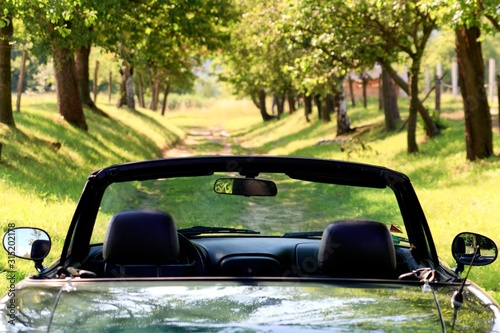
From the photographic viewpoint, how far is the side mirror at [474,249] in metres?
4.17

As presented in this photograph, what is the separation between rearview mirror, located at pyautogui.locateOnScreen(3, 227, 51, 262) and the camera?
4.17 meters

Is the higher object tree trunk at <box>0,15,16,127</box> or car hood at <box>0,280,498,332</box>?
tree trunk at <box>0,15,16,127</box>

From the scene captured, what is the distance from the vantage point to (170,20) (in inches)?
1055

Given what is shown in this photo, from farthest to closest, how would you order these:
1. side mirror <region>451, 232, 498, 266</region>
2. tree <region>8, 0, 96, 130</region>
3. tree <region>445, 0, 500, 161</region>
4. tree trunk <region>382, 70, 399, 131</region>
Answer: tree trunk <region>382, 70, 399, 131</region> → tree <region>445, 0, 500, 161</region> → tree <region>8, 0, 96, 130</region> → side mirror <region>451, 232, 498, 266</region>

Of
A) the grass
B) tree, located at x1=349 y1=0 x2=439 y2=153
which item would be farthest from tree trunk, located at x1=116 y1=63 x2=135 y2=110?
tree, located at x1=349 y1=0 x2=439 y2=153

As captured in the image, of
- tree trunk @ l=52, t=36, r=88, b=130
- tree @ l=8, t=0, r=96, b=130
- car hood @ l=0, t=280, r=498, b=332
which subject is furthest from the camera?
tree trunk @ l=52, t=36, r=88, b=130

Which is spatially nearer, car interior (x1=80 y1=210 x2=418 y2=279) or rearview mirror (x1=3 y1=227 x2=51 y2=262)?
car interior (x1=80 y1=210 x2=418 y2=279)

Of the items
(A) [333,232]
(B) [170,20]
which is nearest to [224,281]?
(A) [333,232]

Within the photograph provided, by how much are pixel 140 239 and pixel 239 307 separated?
33.1 inches

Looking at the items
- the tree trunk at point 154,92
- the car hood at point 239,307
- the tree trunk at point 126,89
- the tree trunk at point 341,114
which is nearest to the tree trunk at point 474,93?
the tree trunk at point 341,114

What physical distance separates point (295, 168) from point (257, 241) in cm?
122

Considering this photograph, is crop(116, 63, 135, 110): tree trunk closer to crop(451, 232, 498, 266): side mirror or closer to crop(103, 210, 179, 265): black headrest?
crop(451, 232, 498, 266): side mirror

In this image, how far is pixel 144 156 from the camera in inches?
1205

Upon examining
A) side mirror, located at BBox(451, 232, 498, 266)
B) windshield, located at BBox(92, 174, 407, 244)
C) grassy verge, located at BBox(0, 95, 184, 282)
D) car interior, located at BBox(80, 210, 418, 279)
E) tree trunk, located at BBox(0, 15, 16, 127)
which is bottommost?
windshield, located at BBox(92, 174, 407, 244)
